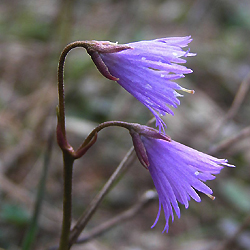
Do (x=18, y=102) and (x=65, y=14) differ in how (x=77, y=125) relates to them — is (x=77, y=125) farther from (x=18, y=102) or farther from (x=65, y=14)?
(x=65, y=14)

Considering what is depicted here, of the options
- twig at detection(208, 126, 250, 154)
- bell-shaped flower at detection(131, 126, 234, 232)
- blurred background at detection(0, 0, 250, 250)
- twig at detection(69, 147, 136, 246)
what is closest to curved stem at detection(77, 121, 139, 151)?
bell-shaped flower at detection(131, 126, 234, 232)

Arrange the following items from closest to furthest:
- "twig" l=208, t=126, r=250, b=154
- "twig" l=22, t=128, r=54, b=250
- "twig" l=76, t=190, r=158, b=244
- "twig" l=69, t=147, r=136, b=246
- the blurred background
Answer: "twig" l=69, t=147, r=136, b=246
"twig" l=22, t=128, r=54, b=250
"twig" l=76, t=190, r=158, b=244
"twig" l=208, t=126, r=250, b=154
the blurred background

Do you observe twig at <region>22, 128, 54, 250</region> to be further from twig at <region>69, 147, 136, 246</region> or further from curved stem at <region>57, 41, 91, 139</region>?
curved stem at <region>57, 41, 91, 139</region>

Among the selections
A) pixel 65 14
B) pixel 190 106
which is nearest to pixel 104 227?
pixel 190 106

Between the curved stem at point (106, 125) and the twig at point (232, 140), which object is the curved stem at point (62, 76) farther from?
the twig at point (232, 140)

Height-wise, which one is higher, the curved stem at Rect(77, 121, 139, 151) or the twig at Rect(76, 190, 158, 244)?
the curved stem at Rect(77, 121, 139, 151)

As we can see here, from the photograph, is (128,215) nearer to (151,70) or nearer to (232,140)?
(232,140)
